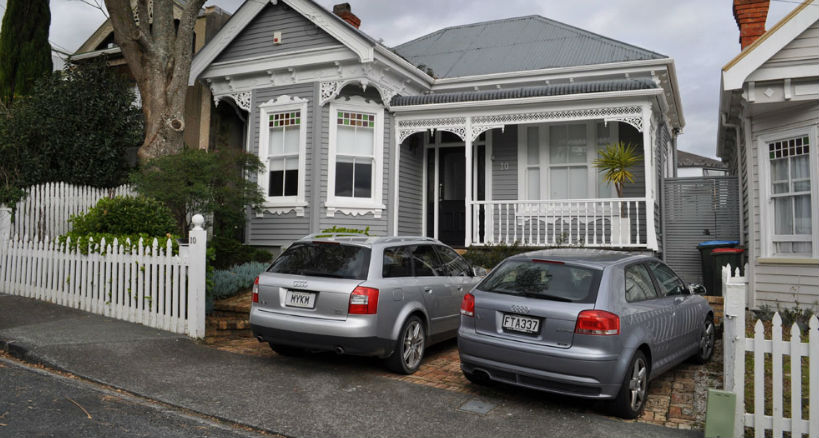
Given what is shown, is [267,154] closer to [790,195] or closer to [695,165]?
[790,195]

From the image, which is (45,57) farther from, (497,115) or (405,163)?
(497,115)

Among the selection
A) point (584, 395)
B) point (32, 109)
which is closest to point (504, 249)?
point (584, 395)

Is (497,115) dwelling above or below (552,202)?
above

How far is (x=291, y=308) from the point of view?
6047 millimetres

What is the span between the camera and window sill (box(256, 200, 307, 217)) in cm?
1224

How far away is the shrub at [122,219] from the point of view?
28.8 ft

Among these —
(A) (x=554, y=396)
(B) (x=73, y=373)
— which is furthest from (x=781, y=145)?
(B) (x=73, y=373)

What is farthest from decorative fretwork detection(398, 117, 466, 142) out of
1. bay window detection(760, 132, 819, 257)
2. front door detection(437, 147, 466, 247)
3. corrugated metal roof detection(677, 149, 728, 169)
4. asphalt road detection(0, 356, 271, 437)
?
corrugated metal roof detection(677, 149, 728, 169)

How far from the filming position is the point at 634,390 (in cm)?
503

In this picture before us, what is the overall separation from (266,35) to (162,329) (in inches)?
302

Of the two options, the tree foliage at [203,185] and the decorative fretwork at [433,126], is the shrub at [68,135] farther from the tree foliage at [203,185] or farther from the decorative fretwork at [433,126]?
the decorative fretwork at [433,126]

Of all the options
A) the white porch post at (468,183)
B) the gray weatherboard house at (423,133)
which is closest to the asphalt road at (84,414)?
the gray weatherboard house at (423,133)

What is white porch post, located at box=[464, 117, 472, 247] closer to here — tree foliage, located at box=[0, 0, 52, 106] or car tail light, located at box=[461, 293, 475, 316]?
car tail light, located at box=[461, 293, 475, 316]

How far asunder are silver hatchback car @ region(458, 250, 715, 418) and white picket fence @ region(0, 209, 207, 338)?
3878mm
